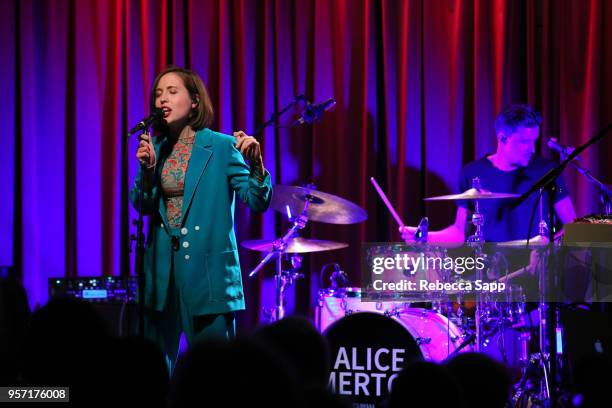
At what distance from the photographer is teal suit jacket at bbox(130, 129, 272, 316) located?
3352 millimetres

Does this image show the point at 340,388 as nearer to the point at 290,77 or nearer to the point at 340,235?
the point at 340,235

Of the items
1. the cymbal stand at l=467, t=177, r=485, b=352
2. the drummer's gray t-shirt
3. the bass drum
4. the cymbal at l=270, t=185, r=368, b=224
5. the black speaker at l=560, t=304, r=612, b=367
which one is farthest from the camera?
the drummer's gray t-shirt

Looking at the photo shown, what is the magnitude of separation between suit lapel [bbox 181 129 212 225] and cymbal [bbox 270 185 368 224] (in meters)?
1.34

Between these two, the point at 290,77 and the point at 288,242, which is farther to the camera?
the point at 290,77

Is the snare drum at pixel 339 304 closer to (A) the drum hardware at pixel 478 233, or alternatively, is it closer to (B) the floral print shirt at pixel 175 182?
(A) the drum hardware at pixel 478 233

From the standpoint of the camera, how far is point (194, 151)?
11.5 ft

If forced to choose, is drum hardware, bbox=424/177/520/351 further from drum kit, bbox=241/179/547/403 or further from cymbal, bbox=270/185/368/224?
cymbal, bbox=270/185/368/224

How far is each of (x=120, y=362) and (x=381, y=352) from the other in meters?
2.10

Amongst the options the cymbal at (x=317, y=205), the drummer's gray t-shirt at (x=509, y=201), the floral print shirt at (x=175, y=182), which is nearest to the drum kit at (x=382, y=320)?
the cymbal at (x=317, y=205)

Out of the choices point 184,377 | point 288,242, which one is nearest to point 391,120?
point 288,242

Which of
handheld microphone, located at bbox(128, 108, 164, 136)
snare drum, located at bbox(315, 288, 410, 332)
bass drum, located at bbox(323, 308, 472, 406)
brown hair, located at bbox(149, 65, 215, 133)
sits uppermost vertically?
brown hair, located at bbox(149, 65, 215, 133)

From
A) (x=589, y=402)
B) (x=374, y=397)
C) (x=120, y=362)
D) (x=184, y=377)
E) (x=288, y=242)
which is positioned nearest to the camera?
(x=184, y=377)

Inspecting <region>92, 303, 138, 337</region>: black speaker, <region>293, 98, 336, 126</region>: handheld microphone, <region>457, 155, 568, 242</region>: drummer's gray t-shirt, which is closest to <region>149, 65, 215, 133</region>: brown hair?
<region>92, 303, 138, 337</region>: black speaker

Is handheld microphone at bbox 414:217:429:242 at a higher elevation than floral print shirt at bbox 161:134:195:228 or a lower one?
lower
